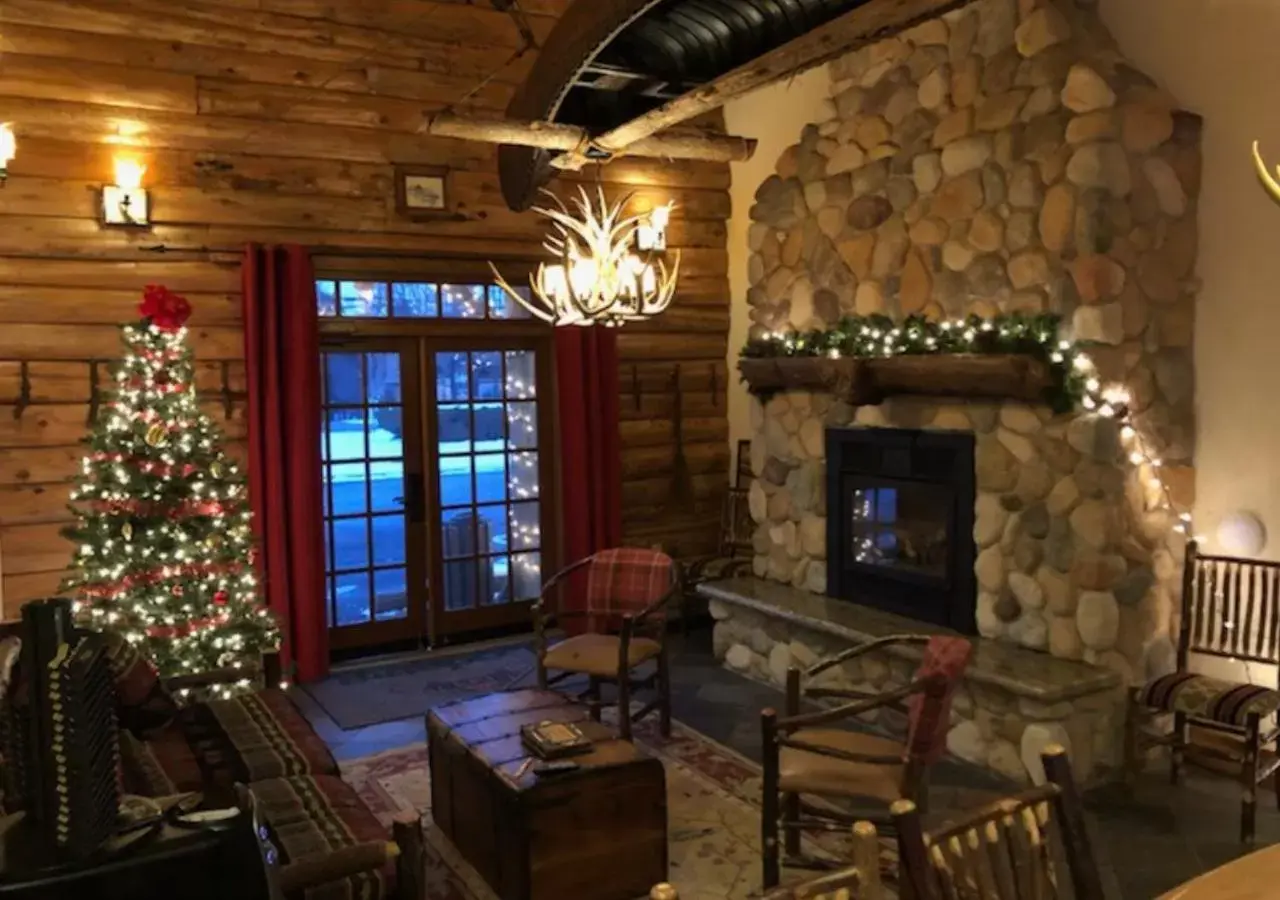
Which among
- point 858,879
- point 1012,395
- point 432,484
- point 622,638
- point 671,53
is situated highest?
point 671,53

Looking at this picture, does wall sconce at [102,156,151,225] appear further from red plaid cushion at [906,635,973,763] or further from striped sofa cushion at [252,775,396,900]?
red plaid cushion at [906,635,973,763]

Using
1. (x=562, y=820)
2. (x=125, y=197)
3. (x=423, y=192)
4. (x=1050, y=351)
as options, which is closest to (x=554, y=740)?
(x=562, y=820)

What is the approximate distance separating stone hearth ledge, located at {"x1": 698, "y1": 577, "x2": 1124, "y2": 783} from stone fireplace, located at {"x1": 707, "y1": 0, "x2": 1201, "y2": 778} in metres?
0.01

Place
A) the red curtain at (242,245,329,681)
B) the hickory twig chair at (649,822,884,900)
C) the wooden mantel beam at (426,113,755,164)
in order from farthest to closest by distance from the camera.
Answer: the red curtain at (242,245,329,681), the wooden mantel beam at (426,113,755,164), the hickory twig chair at (649,822,884,900)

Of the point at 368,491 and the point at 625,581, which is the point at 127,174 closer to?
the point at 368,491

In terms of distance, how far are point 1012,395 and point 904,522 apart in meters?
1.04

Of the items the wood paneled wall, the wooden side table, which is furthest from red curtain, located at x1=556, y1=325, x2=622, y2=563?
the wooden side table

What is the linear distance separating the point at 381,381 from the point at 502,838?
3.66 metres

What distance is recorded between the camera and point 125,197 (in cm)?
555

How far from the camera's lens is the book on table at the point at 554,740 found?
11.8 feet

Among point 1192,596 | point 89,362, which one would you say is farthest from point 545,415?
point 1192,596

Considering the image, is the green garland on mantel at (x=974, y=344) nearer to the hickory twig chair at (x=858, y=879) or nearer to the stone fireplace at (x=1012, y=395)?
the stone fireplace at (x=1012, y=395)

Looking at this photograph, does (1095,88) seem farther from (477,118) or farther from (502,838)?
(502,838)

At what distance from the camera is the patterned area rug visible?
3.69 meters
